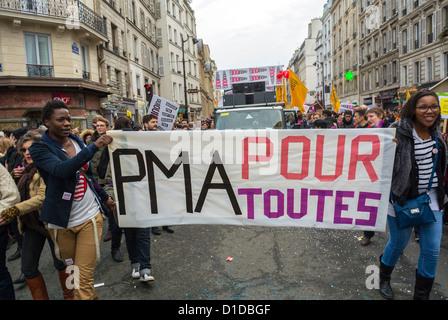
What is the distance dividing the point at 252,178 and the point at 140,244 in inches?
59.7

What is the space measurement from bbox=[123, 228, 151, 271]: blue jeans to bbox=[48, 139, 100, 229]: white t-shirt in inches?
32.7

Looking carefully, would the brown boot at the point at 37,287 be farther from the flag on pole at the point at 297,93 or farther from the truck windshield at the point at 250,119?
the flag on pole at the point at 297,93

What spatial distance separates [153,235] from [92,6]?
20.3 meters

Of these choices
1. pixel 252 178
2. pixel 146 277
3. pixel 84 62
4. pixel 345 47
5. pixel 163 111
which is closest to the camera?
pixel 252 178

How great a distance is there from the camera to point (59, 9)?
1773cm

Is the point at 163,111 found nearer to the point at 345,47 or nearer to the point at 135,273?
the point at 135,273

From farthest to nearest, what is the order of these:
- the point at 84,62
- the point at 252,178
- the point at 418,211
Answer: the point at 84,62
the point at 252,178
the point at 418,211

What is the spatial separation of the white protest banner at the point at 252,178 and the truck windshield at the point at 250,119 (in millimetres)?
3964

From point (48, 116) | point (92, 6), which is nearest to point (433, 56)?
point (92, 6)

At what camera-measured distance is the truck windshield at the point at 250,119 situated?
738 cm

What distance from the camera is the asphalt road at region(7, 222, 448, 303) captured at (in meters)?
3.37

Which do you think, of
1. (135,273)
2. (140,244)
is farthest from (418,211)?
(135,273)

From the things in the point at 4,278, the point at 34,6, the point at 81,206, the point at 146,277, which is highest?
the point at 34,6

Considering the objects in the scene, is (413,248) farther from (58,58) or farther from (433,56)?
(433,56)
